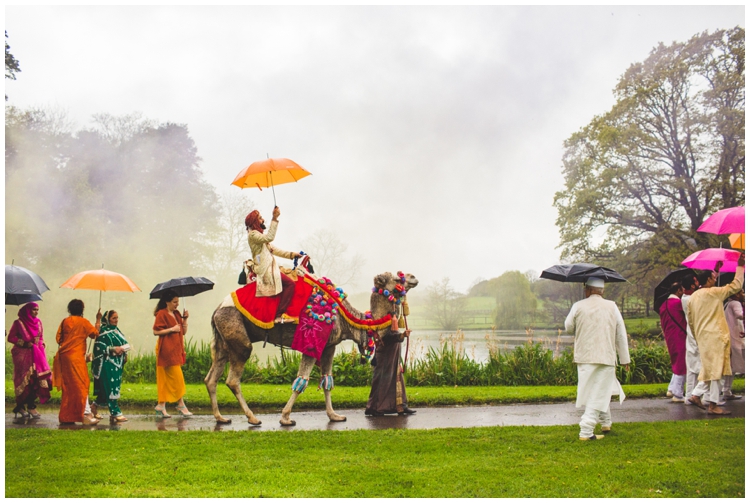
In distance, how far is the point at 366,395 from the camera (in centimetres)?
1161

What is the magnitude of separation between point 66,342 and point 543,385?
9.31 meters

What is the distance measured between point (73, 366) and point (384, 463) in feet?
17.5

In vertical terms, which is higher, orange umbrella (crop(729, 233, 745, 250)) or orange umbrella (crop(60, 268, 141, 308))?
orange umbrella (crop(729, 233, 745, 250))

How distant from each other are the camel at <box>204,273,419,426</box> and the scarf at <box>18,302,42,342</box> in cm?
295

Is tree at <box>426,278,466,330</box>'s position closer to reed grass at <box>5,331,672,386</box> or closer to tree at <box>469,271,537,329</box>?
tree at <box>469,271,537,329</box>

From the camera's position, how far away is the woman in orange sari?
30.2ft

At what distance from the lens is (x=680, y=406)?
10102mm

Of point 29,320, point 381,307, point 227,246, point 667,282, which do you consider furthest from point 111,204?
point 667,282

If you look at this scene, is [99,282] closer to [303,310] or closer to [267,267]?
[267,267]

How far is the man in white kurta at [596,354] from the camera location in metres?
7.59

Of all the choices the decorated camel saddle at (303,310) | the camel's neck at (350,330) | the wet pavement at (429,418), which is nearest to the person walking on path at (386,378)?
the wet pavement at (429,418)

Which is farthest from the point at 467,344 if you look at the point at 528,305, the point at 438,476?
the point at 438,476

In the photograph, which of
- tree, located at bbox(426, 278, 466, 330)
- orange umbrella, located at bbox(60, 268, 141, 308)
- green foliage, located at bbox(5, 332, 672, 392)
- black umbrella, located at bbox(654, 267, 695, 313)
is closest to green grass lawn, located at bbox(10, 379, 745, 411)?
green foliage, located at bbox(5, 332, 672, 392)

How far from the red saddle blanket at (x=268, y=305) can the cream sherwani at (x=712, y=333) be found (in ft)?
19.0
